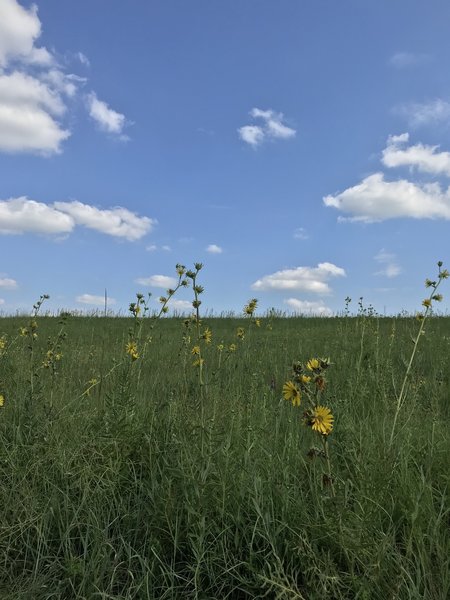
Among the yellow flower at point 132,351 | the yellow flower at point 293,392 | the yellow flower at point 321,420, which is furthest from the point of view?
the yellow flower at point 132,351

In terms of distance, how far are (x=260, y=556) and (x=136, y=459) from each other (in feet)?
3.67

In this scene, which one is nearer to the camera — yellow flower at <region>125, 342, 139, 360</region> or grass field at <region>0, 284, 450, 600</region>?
grass field at <region>0, 284, 450, 600</region>

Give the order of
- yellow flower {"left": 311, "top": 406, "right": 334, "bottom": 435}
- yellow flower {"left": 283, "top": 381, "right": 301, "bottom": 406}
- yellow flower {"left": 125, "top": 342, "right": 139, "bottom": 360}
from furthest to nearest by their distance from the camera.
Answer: yellow flower {"left": 125, "top": 342, "right": 139, "bottom": 360} → yellow flower {"left": 283, "top": 381, "right": 301, "bottom": 406} → yellow flower {"left": 311, "top": 406, "right": 334, "bottom": 435}

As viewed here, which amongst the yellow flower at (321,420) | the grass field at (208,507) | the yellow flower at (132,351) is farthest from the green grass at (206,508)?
the yellow flower at (321,420)

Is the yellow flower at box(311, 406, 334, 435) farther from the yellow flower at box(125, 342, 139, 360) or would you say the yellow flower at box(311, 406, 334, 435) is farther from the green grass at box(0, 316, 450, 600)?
the yellow flower at box(125, 342, 139, 360)

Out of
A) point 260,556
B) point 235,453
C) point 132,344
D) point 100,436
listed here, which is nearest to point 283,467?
point 235,453

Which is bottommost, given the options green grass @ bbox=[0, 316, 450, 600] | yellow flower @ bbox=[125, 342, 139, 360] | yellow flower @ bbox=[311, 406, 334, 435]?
green grass @ bbox=[0, 316, 450, 600]

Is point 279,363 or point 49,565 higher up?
point 279,363

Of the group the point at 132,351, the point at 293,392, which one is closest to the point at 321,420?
the point at 293,392

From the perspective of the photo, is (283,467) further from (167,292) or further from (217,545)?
(167,292)

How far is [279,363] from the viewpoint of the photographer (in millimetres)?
6449

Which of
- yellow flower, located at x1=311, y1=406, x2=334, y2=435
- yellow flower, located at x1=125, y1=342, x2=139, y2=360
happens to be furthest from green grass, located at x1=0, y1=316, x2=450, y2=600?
yellow flower, located at x1=311, y1=406, x2=334, y2=435

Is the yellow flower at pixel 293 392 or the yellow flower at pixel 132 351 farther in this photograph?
the yellow flower at pixel 132 351

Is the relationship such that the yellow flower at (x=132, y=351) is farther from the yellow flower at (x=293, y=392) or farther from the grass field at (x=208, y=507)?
the yellow flower at (x=293, y=392)
